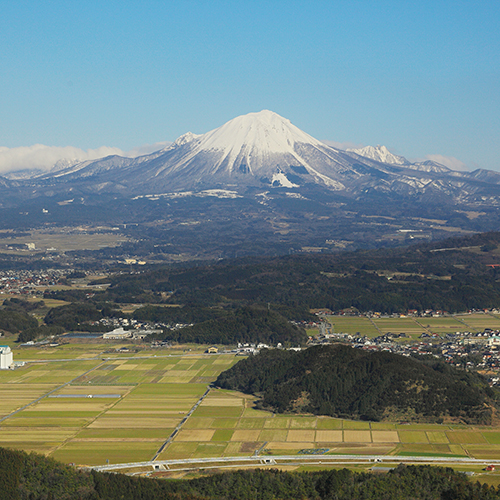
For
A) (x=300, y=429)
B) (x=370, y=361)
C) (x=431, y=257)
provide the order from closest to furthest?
(x=300, y=429), (x=370, y=361), (x=431, y=257)

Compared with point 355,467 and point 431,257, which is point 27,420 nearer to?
point 355,467

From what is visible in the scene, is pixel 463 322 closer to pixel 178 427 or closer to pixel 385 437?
pixel 385 437

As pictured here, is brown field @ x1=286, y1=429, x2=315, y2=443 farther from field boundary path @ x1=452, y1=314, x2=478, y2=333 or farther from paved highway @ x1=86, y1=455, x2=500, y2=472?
field boundary path @ x1=452, y1=314, x2=478, y2=333

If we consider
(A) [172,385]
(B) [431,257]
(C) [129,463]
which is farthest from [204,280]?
(C) [129,463]

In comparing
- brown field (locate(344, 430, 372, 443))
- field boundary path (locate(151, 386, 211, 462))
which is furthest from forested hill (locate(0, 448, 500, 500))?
brown field (locate(344, 430, 372, 443))

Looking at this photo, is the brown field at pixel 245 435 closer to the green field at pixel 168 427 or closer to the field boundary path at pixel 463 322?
the green field at pixel 168 427
